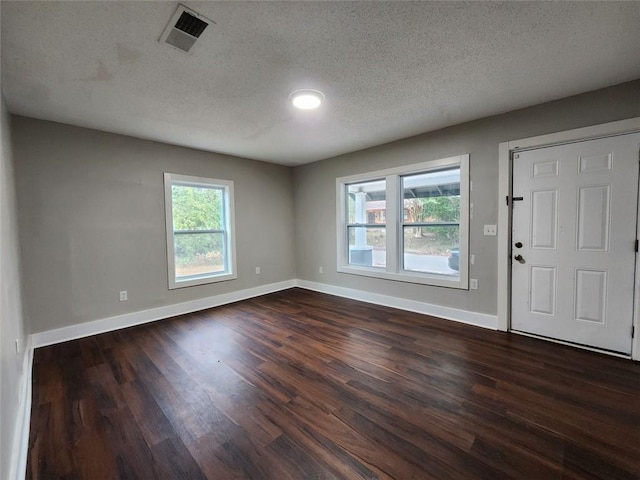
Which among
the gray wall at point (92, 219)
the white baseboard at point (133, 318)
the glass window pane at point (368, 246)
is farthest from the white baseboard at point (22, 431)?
the glass window pane at point (368, 246)

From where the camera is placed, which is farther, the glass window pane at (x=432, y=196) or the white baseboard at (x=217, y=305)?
the glass window pane at (x=432, y=196)

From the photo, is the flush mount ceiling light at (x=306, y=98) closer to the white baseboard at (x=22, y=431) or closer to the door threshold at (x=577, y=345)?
the white baseboard at (x=22, y=431)

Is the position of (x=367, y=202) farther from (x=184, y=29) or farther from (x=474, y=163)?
(x=184, y=29)

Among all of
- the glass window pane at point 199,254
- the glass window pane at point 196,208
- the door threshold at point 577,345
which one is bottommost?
the door threshold at point 577,345

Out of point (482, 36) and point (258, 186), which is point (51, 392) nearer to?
point (258, 186)

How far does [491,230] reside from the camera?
10.0ft

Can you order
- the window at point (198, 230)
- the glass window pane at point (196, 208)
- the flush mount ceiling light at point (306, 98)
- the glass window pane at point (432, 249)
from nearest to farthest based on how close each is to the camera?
the flush mount ceiling light at point (306, 98) → the glass window pane at point (432, 249) → the window at point (198, 230) → the glass window pane at point (196, 208)

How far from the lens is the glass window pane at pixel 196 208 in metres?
3.90

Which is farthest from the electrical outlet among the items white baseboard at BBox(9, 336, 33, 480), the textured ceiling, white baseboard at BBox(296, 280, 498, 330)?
white baseboard at BBox(9, 336, 33, 480)

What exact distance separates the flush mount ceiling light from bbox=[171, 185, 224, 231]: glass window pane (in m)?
2.34

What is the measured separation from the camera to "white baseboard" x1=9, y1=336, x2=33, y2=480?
1295 millimetres

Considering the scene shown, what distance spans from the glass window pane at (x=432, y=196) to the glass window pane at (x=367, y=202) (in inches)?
15.0

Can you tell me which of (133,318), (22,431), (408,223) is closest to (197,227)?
(133,318)

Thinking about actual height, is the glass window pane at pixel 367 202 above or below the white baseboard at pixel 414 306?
above
